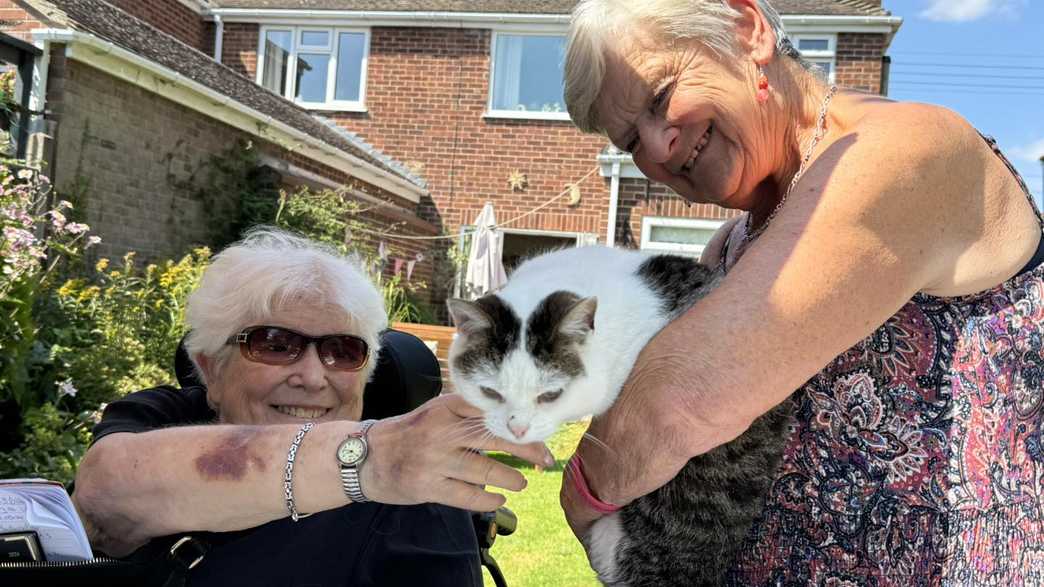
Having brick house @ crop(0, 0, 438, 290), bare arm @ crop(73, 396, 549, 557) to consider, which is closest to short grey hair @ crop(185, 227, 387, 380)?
bare arm @ crop(73, 396, 549, 557)

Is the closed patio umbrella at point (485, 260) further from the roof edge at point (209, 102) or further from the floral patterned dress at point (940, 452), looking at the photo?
the floral patterned dress at point (940, 452)

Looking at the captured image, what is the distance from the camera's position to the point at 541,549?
18.6 feet

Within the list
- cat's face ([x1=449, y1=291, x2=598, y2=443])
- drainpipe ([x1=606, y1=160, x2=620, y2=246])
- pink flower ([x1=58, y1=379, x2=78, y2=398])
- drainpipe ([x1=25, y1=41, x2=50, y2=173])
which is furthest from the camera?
drainpipe ([x1=606, y1=160, x2=620, y2=246])

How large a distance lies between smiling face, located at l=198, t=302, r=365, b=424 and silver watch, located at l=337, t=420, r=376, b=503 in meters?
1.06

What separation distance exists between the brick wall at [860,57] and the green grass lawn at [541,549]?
9459 mm

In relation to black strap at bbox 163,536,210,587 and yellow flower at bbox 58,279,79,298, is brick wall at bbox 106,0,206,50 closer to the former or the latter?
yellow flower at bbox 58,279,79,298

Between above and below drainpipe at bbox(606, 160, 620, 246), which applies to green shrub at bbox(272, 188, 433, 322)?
below

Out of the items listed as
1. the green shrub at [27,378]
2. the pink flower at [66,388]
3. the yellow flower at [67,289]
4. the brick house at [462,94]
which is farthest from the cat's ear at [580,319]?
the brick house at [462,94]

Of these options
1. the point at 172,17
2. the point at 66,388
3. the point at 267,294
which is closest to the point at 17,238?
the point at 66,388

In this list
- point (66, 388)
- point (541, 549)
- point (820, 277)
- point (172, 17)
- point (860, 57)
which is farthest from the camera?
point (172, 17)

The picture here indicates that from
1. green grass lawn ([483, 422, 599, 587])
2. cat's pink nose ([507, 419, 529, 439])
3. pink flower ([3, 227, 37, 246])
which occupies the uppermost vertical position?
pink flower ([3, 227, 37, 246])

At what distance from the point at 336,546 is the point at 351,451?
775 millimetres

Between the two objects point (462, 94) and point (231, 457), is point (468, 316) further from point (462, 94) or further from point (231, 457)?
point (462, 94)

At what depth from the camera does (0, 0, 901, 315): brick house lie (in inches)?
523
